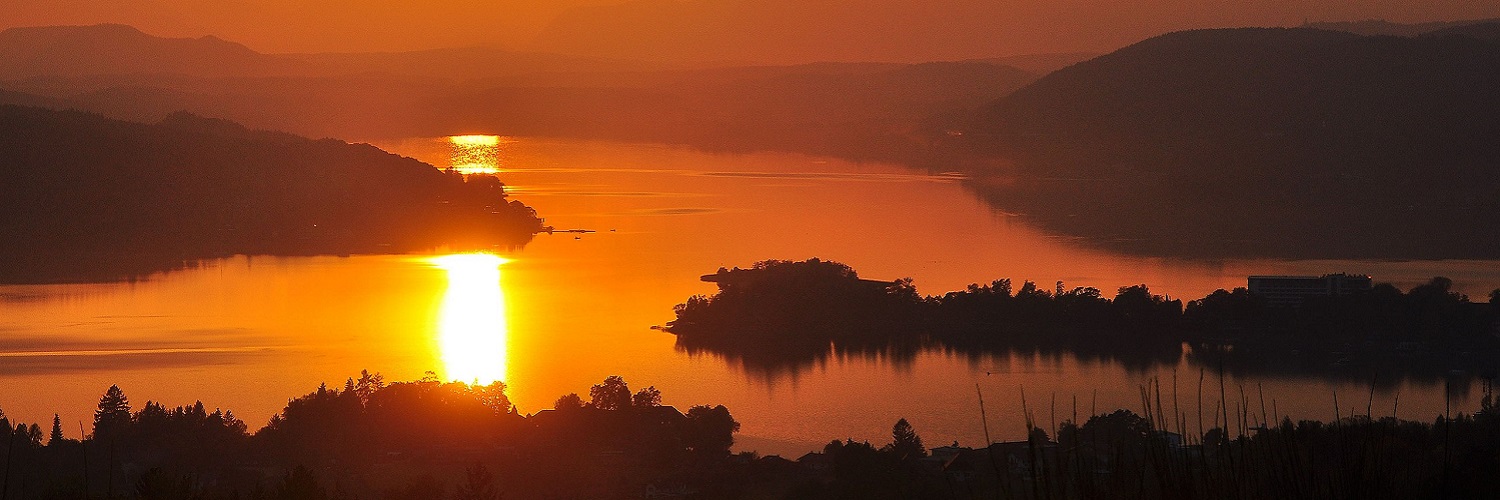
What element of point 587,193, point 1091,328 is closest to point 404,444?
point 1091,328

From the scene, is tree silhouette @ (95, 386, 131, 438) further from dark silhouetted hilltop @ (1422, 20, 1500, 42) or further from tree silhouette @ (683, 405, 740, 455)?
dark silhouetted hilltop @ (1422, 20, 1500, 42)

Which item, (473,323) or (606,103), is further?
(606,103)

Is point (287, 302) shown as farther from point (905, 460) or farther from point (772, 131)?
point (772, 131)

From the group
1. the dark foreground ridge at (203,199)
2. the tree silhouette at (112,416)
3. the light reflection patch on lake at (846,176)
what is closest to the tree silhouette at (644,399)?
the tree silhouette at (112,416)

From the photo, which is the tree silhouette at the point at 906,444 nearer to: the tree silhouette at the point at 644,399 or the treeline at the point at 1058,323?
the tree silhouette at the point at 644,399

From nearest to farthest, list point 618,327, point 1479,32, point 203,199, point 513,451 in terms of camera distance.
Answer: point 513,451 < point 618,327 < point 203,199 < point 1479,32

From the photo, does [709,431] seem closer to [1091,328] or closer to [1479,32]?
[1091,328]

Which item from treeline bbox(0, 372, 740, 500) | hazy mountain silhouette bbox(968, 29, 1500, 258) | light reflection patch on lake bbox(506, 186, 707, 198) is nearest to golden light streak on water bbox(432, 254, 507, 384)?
treeline bbox(0, 372, 740, 500)

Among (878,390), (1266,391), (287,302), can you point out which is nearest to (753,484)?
(878,390)

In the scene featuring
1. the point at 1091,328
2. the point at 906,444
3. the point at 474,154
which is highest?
the point at 474,154
